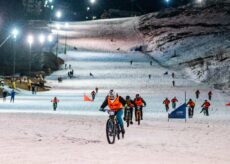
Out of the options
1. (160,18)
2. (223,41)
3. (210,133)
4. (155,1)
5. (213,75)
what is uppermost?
(155,1)

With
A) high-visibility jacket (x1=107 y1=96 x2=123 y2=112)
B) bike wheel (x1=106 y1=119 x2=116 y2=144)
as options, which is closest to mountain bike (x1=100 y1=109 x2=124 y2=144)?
bike wheel (x1=106 y1=119 x2=116 y2=144)

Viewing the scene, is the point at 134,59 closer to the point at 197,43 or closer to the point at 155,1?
the point at 197,43

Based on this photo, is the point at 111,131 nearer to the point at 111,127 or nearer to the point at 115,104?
the point at 111,127

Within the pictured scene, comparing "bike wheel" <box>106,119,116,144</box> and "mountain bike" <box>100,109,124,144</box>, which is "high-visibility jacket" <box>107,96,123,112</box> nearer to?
"mountain bike" <box>100,109,124,144</box>

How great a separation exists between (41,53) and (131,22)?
54034mm

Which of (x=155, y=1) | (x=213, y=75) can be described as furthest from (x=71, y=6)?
(x=213, y=75)

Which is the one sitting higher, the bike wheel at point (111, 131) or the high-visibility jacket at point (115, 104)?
the high-visibility jacket at point (115, 104)

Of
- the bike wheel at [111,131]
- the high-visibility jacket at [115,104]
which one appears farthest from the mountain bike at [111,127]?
the high-visibility jacket at [115,104]

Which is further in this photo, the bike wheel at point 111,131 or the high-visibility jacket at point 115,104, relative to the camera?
the high-visibility jacket at point 115,104

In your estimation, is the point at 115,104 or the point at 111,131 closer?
the point at 111,131

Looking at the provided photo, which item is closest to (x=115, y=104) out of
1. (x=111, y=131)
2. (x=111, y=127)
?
(x=111, y=127)

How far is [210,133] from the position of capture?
18.4 m

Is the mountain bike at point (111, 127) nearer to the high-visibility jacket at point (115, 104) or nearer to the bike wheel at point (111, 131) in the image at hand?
the bike wheel at point (111, 131)

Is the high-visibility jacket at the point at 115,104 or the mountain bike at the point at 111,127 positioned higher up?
the high-visibility jacket at the point at 115,104
